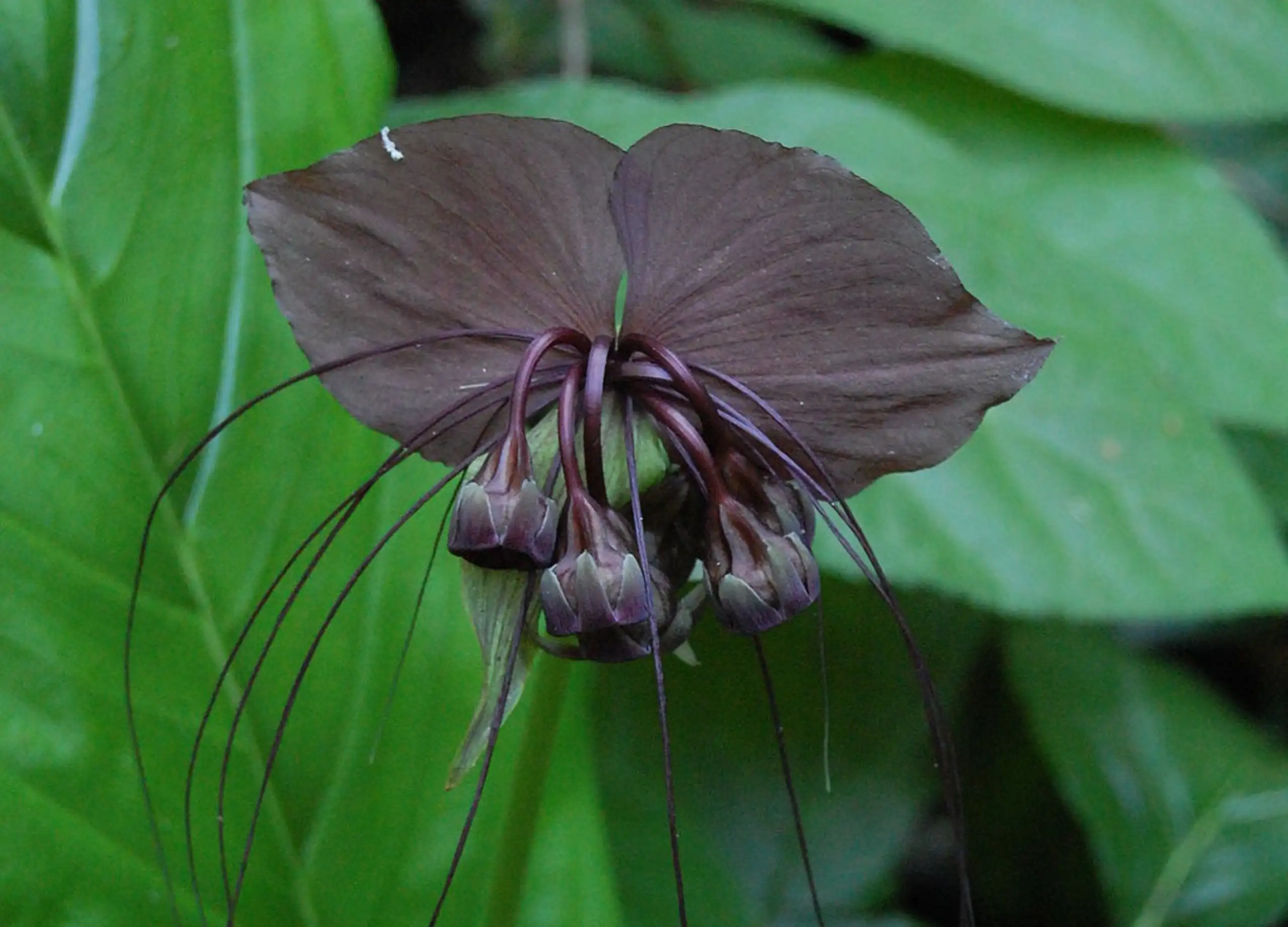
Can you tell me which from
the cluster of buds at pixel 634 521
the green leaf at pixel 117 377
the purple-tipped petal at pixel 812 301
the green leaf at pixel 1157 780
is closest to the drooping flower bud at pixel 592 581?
the cluster of buds at pixel 634 521

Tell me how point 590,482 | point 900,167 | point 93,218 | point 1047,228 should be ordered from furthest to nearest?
point 1047,228
point 900,167
point 93,218
point 590,482

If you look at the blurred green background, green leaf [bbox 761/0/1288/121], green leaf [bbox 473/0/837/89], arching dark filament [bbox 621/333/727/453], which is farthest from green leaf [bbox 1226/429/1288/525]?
arching dark filament [bbox 621/333/727/453]

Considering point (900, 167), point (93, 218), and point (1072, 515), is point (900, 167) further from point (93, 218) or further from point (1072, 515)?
point (93, 218)

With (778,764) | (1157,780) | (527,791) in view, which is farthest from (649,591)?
(1157,780)

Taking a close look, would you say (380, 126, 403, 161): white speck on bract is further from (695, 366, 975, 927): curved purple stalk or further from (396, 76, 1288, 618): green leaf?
(396, 76, 1288, 618): green leaf

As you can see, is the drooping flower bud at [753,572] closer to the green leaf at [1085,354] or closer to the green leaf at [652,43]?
the green leaf at [1085,354]

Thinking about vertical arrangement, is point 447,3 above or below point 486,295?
below

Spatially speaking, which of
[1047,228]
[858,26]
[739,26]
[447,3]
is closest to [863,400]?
[858,26]
